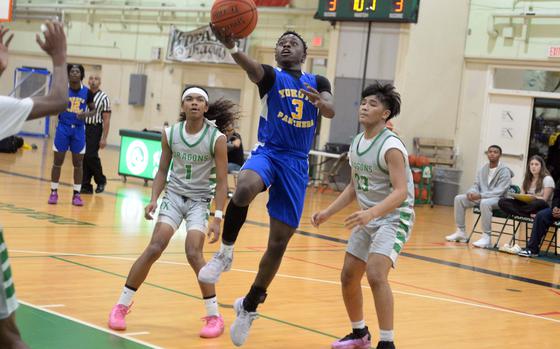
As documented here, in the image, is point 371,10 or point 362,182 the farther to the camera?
point 371,10

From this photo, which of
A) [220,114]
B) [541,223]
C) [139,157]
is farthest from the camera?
[139,157]

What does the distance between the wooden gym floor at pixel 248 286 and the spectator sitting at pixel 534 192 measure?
731mm

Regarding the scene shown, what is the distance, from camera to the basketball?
551cm

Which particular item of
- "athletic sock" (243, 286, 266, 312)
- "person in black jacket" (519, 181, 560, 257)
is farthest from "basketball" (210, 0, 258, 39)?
"person in black jacket" (519, 181, 560, 257)

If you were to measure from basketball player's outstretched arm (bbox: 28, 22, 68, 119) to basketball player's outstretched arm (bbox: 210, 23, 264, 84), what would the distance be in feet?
6.27

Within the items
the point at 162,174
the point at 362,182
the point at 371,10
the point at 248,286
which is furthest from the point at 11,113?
the point at 371,10

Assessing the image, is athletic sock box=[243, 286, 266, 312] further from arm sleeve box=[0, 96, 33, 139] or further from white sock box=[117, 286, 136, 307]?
arm sleeve box=[0, 96, 33, 139]

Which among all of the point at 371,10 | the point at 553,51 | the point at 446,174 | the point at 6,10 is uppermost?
the point at 371,10

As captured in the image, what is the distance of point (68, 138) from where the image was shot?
472 inches

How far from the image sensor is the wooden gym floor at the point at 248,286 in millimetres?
5688

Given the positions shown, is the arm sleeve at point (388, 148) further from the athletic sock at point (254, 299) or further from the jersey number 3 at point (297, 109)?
the athletic sock at point (254, 299)

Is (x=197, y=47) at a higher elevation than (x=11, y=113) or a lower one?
higher

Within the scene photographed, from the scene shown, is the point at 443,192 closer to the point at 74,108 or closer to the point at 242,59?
the point at 74,108

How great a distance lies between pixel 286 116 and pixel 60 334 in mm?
1957
